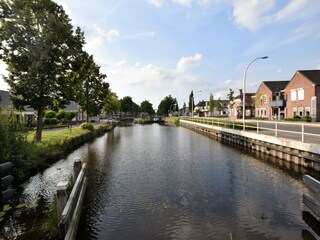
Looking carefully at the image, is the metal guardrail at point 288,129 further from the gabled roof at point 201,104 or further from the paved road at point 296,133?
the gabled roof at point 201,104

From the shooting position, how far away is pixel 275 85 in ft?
204

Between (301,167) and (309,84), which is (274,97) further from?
(301,167)

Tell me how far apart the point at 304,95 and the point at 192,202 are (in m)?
46.3

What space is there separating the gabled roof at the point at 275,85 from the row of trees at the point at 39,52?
52330 millimetres

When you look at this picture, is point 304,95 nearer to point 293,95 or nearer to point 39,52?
point 293,95

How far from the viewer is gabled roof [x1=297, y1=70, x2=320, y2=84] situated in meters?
45.2

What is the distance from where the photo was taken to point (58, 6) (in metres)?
19.8

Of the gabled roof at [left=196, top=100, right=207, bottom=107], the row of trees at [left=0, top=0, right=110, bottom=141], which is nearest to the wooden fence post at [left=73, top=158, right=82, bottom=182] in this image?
the row of trees at [left=0, top=0, right=110, bottom=141]

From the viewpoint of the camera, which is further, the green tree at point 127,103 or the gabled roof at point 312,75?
the green tree at point 127,103

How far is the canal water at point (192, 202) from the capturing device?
7289 millimetres

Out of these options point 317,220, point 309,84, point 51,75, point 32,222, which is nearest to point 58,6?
point 51,75

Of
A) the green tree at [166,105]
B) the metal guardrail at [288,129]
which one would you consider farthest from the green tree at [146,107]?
the metal guardrail at [288,129]

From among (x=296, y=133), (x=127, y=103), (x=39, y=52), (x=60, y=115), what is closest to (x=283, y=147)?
(x=296, y=133)

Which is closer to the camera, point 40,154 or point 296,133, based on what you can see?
point 40,154
